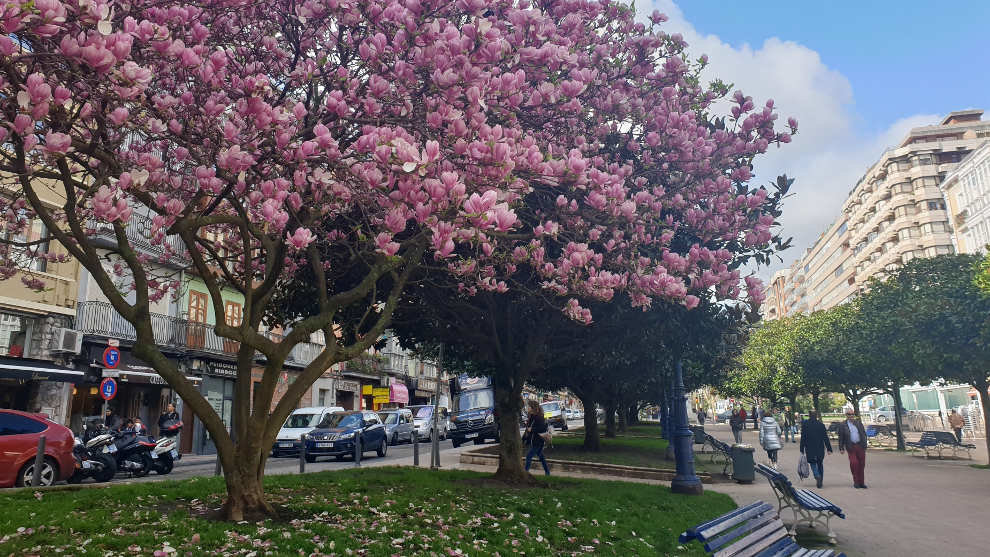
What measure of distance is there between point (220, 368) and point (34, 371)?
1042 cm

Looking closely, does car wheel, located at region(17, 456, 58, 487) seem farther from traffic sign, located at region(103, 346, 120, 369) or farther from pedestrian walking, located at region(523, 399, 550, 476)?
pedestrian walking, located at region(523, 399, 550, 476)

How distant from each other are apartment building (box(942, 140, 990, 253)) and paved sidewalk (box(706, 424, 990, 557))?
105 ft

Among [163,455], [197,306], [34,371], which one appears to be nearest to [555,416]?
[197,306]

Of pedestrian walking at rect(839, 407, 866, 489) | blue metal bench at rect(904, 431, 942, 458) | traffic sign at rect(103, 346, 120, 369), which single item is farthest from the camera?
blue metal bench at rect(904, 431, 942, 458)

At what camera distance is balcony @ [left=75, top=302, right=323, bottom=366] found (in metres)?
23.6

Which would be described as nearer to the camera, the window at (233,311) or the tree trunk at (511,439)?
the tree trunk at (511,439)

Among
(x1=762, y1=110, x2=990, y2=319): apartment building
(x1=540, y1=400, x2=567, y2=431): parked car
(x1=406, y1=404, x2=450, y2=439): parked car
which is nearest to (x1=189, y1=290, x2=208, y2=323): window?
(x1=406, y1=404, x2=450, y2=439): parked car

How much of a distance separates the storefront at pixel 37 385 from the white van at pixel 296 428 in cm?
625

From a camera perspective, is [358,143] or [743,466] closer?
[358,143]

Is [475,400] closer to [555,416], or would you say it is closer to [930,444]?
[555,416]

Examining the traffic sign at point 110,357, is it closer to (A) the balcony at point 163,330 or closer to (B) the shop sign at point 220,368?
(A) the balcony at point 163,330

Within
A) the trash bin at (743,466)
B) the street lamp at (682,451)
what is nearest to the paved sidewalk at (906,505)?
the trash bin at (743,466)

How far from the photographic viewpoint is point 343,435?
2247 cm

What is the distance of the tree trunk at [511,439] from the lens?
11969 millimetres
